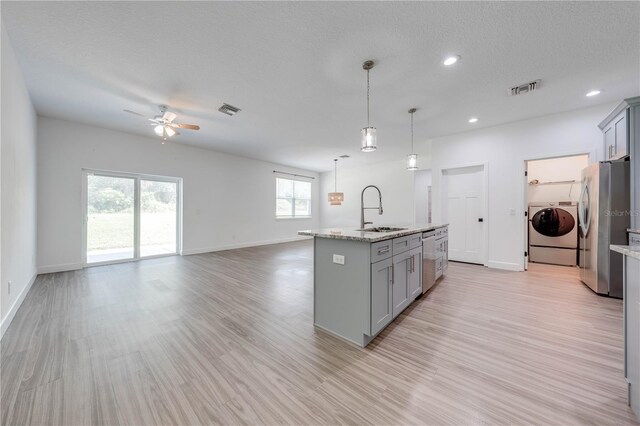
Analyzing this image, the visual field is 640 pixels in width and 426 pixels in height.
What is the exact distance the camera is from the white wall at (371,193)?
25.2 feet

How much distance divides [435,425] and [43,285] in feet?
17.5

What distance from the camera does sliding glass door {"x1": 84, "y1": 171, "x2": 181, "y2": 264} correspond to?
15.9 ft

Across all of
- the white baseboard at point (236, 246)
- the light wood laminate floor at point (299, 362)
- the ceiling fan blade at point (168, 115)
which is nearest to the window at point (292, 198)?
the white baseboard at point (236, 246)

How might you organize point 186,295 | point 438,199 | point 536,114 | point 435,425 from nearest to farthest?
point 435,425
point 186,295
point 536,114
point 438,199

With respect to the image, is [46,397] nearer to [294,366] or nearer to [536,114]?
[294,366]

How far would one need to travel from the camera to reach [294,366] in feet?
5.73

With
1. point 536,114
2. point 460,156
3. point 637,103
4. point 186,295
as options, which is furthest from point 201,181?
point 637,103

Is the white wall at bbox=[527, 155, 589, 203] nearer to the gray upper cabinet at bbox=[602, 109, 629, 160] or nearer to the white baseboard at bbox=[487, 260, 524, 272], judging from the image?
the gray upper cabinet at bbox=[602, 109, 629, 160]

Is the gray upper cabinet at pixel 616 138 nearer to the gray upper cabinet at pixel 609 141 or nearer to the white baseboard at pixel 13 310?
the gray upper cabinet at pixel 609 141

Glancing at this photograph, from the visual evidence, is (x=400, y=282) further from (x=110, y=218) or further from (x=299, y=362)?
(x=110, y=218)

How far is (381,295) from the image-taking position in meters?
2.09

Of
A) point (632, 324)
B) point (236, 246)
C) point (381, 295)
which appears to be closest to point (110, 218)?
point (236, 246)

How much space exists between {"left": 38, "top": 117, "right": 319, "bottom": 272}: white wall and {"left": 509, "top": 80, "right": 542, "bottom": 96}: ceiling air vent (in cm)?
650

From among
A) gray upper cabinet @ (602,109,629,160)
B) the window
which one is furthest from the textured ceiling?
the window
